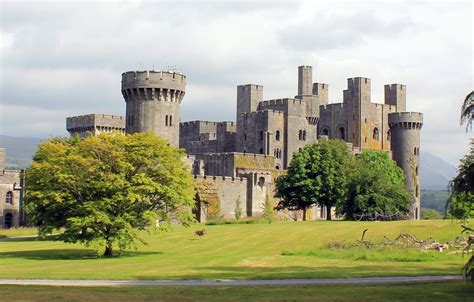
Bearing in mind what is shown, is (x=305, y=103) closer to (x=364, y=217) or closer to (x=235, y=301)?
(x=364, y=217)

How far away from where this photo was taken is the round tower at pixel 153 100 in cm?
9031

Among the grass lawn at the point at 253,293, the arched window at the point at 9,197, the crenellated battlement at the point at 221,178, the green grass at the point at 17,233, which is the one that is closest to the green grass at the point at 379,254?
the grass lawn at the point at 253,293

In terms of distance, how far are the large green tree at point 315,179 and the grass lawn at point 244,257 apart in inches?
779

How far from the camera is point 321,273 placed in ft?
135

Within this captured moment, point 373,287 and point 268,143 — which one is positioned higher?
point 268,143

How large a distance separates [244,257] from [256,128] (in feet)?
241

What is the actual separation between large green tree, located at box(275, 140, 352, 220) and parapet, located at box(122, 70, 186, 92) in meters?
15.8

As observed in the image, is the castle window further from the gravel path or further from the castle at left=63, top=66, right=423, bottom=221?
the gravel path

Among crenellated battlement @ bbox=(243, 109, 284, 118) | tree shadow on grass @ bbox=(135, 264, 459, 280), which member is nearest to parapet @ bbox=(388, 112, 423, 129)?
crenellated battlement @ bbox=(243, 109, 284, 118)

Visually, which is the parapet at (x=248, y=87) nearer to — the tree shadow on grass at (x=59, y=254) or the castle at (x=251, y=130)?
the castle at (x=251, y=130)

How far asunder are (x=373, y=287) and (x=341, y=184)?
59.0 metres

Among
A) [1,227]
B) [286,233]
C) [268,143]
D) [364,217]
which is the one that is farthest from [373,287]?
[268,143]

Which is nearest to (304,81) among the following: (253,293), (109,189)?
(109,189)

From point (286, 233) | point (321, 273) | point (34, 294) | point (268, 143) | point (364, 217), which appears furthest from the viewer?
point (268, 143)
